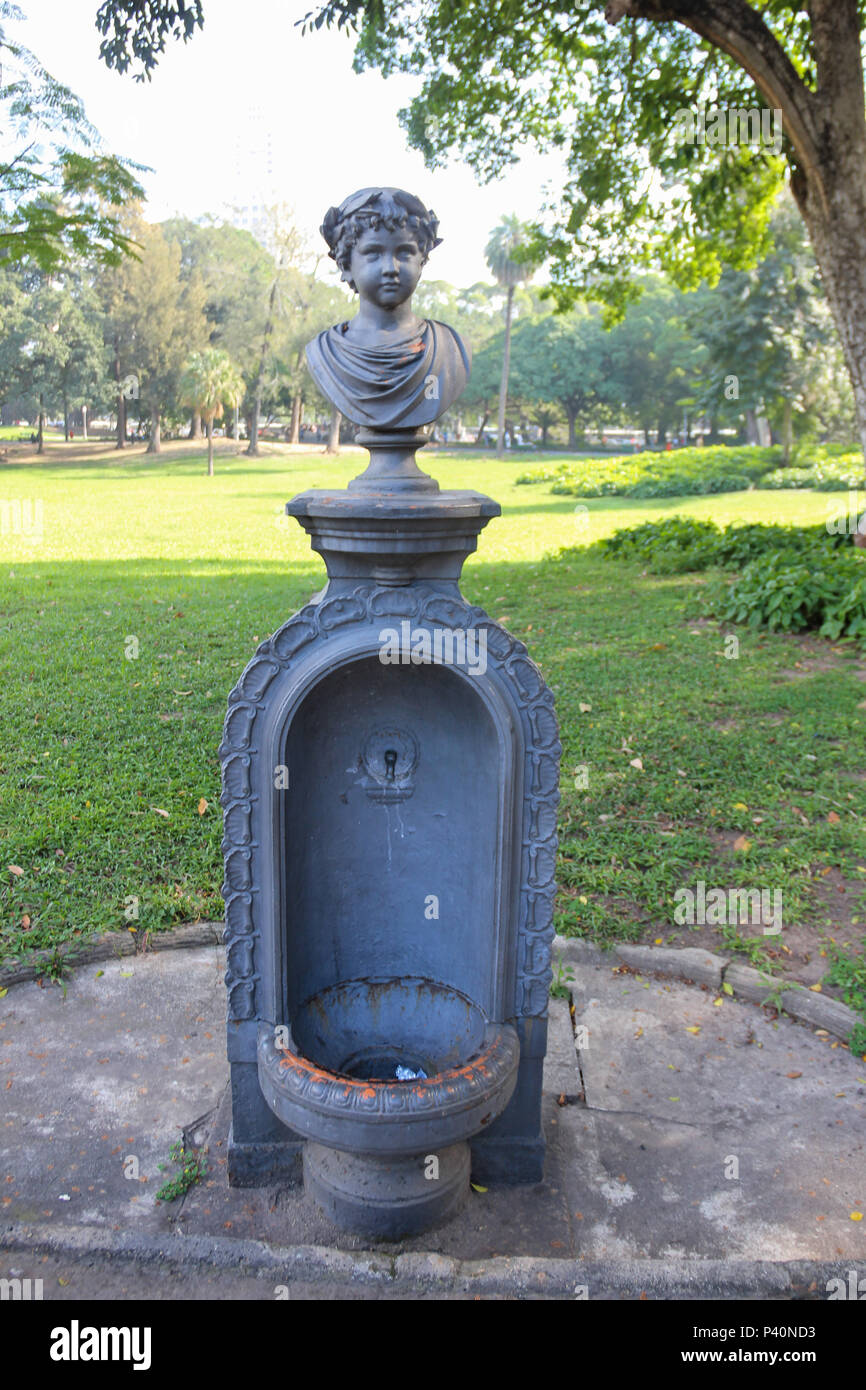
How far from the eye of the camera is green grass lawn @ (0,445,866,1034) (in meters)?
4.79

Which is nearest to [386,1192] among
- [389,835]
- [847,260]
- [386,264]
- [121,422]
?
[389,835]

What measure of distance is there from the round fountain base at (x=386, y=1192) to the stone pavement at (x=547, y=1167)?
5 centimetres

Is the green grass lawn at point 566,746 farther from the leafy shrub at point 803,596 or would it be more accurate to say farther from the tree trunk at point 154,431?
the tree trunk at point 154,431

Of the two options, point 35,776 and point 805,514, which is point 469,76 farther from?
point 805,514

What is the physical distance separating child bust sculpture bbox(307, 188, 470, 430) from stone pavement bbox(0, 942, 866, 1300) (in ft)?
8.40

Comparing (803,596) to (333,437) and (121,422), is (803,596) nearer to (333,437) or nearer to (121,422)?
(333,437)

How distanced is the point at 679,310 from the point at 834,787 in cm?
5101

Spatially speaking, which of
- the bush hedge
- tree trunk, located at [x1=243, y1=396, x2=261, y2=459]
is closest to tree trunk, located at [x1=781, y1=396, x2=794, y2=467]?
the bush hedge

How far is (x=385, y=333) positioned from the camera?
9.73 feet

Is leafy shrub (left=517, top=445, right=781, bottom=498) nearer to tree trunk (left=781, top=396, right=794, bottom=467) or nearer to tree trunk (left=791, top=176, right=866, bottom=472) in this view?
tree trunk (left=781, top=396, right=794, bottom=467)

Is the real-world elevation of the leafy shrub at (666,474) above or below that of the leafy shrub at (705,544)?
above

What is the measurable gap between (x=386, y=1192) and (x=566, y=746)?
12.9 ft

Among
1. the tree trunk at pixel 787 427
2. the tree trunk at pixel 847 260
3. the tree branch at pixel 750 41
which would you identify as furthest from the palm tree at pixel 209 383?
the tree trunk at pixel 847 260

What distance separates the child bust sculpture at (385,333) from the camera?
282 centimetres
